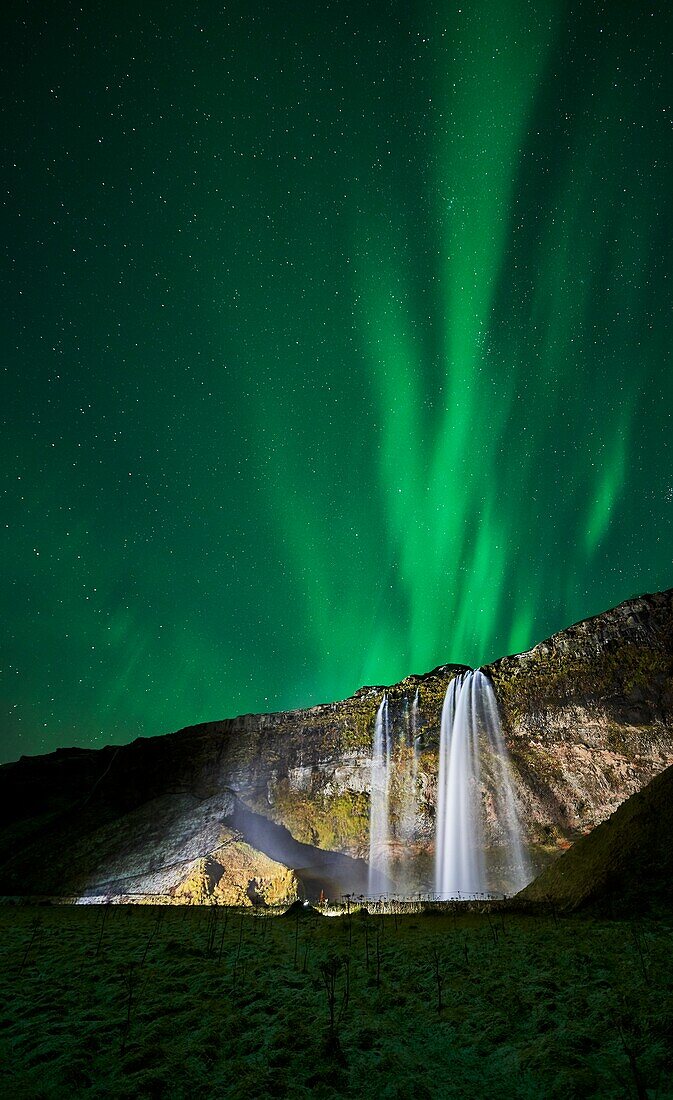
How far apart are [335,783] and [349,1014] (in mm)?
34610

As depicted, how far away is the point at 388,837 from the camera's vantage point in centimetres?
3731

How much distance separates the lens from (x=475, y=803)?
34906mm

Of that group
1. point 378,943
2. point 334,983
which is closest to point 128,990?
point 334,983

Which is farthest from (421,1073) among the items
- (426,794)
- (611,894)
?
(426,794)

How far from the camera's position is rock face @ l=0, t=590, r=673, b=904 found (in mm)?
30016

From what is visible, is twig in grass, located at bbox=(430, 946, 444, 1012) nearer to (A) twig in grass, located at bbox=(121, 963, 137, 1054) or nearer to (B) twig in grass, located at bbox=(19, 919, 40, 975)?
(A) twig in grass, located at bbox=(121, 963, 137, 1054)

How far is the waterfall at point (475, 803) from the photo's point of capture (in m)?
33.4

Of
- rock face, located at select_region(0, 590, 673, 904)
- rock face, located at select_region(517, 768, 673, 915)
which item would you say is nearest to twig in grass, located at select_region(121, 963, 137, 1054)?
rock face, located at select_region(517, 768, 673, 915)

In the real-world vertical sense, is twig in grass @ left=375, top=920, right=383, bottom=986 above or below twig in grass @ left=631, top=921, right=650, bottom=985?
below

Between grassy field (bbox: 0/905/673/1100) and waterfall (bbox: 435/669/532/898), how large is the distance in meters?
22.7

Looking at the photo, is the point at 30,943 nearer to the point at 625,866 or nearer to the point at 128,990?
the point at 128,990

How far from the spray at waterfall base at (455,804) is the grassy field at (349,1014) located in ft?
75.1

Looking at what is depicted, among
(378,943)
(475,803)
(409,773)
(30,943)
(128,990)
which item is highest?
(409,773)

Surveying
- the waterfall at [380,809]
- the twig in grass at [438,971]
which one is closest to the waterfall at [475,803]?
the waterfall at [380,809]
